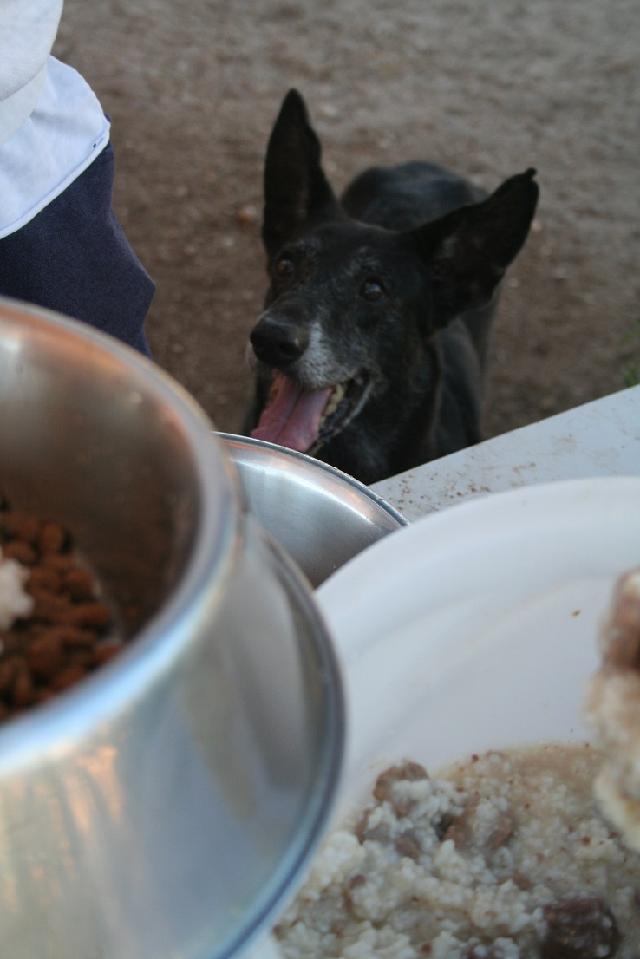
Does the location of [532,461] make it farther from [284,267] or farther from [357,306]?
[284,267]

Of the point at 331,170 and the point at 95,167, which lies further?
the point at 331,170

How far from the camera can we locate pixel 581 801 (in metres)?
1.01

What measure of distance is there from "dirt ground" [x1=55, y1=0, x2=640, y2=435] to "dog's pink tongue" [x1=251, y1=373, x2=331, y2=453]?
28.4 inches

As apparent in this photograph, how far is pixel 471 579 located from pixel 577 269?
8.02 ft

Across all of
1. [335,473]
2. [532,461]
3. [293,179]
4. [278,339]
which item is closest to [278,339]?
[278,339]

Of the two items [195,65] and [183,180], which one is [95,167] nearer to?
[183,180]

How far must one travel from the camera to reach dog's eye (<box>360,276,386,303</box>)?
185 cm

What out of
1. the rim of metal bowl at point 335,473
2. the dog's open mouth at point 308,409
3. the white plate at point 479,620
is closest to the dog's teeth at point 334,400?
the dog's open mouth at point 308,409

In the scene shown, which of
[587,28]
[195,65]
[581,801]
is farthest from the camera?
[587,28]

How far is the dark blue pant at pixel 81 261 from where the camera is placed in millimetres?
1331

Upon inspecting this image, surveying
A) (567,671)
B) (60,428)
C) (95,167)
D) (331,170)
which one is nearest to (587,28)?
(331,170)

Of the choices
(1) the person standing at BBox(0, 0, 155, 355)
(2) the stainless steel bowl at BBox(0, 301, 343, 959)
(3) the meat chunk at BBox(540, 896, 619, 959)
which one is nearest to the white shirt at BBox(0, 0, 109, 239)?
(1) the person standing at BBox(0, 0, 155, 355)

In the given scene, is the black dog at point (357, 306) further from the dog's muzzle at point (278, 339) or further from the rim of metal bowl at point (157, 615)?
the rim of metal bowl at point (157, 615)

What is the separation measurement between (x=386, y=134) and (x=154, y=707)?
3280mm
